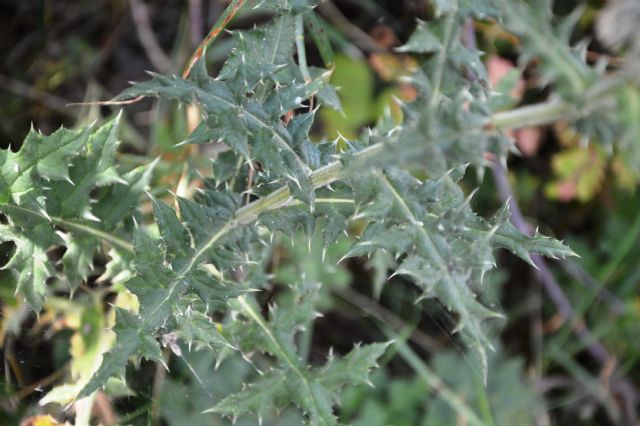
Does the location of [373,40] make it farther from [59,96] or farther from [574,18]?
[574,18]

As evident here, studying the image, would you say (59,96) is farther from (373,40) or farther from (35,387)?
(35,387)

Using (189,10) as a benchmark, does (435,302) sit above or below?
below

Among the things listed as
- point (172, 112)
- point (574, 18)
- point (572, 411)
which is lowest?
point (572, 411)

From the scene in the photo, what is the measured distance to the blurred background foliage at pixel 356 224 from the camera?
342 centimetres

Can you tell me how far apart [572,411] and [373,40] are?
2281 mm

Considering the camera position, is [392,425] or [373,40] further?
[373,40]

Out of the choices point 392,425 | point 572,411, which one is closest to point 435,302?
point 392,425

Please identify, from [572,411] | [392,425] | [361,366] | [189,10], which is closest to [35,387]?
[361,366]

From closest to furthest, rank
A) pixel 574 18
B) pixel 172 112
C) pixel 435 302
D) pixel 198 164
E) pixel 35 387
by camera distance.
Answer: pixel 574 18, pixel 35 387, pixel 435 302, pixel 198 164, pixel 172 112

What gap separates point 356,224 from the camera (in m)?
3.48

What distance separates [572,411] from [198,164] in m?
2.40

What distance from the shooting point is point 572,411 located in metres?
3.79

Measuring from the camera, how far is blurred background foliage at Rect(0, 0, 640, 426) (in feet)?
11.2

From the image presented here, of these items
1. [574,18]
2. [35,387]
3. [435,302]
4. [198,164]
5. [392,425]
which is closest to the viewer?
[574,18]
